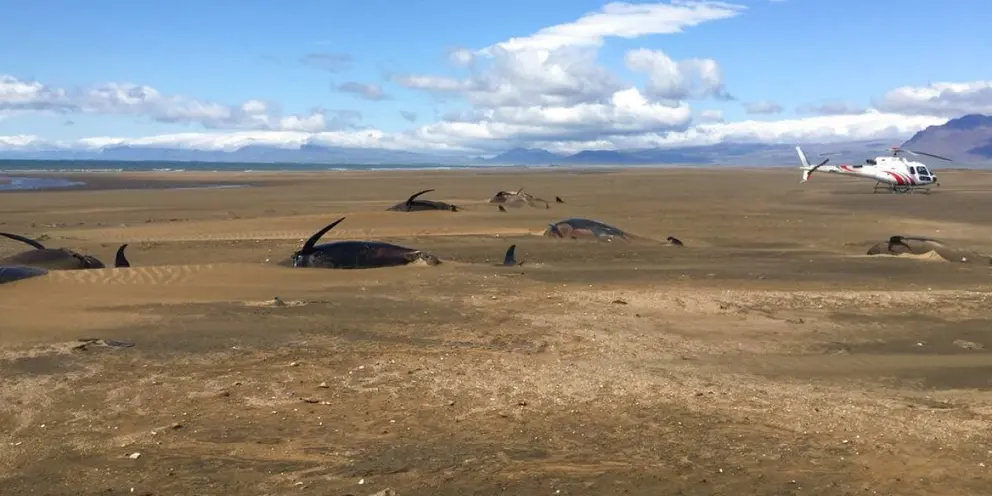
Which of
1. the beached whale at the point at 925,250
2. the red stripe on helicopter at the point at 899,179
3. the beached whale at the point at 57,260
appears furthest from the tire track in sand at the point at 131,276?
the red stripe on helicopter at the point at 899,179

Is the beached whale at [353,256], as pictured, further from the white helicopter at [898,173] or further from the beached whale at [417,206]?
the white helicopter at [898,173]

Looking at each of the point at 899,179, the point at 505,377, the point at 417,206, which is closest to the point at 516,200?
the point at 417,206

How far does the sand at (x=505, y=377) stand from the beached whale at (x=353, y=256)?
0.49 m

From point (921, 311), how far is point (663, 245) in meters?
7.94

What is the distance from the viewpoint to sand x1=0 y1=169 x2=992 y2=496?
5207 mm

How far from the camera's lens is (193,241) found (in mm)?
19438

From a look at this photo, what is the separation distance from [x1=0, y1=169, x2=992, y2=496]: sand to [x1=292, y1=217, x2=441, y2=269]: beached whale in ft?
1.61

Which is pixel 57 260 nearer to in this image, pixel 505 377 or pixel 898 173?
pixel 505 377

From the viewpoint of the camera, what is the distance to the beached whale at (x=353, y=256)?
13.9 m

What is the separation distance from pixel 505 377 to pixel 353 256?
7.16 metres

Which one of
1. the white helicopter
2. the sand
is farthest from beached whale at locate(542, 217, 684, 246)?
the white helicopter

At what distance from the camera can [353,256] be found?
14156 mm

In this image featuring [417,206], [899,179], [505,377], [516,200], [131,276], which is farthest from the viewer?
[899,179]

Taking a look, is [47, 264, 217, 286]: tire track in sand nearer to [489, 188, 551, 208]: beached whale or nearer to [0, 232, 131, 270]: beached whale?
[0, 232, 131, 270]: beached whale
